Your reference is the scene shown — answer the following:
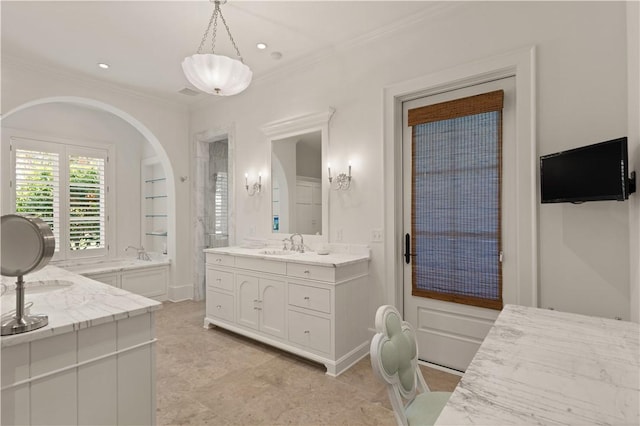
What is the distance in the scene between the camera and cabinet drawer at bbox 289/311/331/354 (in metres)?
2.85

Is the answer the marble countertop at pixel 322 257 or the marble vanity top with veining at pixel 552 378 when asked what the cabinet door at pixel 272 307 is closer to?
the marble countertop at pixel 322 257

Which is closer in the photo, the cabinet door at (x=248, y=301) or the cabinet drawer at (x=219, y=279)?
the cabinet door at (x=248, y=301)

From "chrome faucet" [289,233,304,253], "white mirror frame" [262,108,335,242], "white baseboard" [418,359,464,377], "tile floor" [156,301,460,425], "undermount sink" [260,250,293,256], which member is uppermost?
"white mirror frame" [262,108,335,242]

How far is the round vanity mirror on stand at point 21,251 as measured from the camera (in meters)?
1.17

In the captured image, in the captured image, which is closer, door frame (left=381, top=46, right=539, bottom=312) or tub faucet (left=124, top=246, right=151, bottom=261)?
door frame (left=381, top=46, right=539, bottom=312)

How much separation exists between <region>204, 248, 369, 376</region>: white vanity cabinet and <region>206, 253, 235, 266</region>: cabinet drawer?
0.04ft

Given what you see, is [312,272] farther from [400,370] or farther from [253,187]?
[253,187]

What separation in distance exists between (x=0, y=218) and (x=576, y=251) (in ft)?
10.4

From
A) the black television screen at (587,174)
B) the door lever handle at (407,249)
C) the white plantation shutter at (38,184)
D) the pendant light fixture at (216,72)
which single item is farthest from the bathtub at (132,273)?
the black television screen at (587,174)

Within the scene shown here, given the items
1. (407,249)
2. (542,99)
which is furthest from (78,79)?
(542,99)

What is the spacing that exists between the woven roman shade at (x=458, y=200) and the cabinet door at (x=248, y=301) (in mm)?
1658

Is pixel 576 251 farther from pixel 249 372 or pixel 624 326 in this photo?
pixel 249 372

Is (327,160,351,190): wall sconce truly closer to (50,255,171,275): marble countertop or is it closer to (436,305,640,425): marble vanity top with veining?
(436,305,640,425): marble vanity top with veining

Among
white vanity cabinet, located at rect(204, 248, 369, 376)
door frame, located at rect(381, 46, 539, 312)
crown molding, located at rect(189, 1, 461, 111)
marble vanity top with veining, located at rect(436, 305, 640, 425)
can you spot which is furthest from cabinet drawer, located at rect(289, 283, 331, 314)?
crown molding, located at rect(189, 1, 461, 111)
